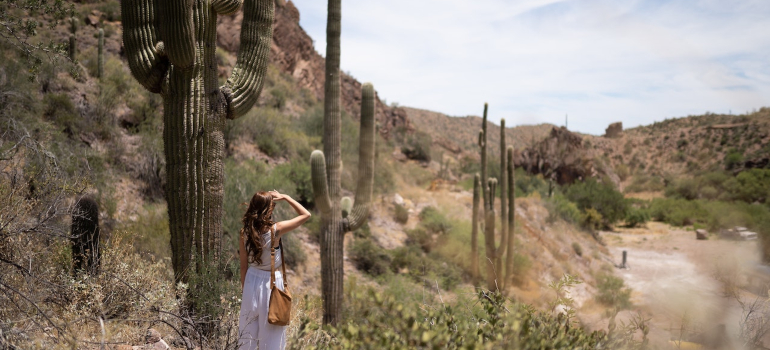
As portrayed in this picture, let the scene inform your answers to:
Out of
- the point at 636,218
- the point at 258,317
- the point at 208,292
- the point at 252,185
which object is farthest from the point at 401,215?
the point at 636,218

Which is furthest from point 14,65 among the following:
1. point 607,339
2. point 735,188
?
point 735,188

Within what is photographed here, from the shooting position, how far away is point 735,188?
2886 centimetres

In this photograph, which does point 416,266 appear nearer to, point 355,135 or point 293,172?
point 293,172

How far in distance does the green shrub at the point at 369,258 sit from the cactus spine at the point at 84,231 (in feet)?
25.4

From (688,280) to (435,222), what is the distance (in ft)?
25.9

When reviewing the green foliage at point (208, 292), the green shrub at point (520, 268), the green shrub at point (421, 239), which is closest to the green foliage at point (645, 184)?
the green shrub at point (520, 268)

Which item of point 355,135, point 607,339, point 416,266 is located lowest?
point 416,266

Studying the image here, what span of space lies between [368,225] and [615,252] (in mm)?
12036

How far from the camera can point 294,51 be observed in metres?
29.6

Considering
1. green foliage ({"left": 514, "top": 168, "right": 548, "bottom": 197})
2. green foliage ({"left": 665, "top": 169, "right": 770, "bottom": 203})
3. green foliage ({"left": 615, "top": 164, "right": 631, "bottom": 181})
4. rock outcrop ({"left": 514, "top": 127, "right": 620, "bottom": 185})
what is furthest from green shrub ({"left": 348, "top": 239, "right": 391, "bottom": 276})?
green foliage ({"left": 615, "top": 164, "right": 631, "bottom": 181})

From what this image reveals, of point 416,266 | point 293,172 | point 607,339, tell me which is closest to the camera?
point 607,339

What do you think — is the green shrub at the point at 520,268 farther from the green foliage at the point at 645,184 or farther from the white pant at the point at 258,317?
the green foliage at the point at 645,184

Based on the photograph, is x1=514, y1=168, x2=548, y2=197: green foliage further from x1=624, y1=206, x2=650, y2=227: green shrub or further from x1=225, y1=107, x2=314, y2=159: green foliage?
x1=225, y1=107, x2=314, y2=159: green foliage

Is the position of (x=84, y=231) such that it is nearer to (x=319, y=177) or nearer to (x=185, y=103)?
(x=185, y=103)
